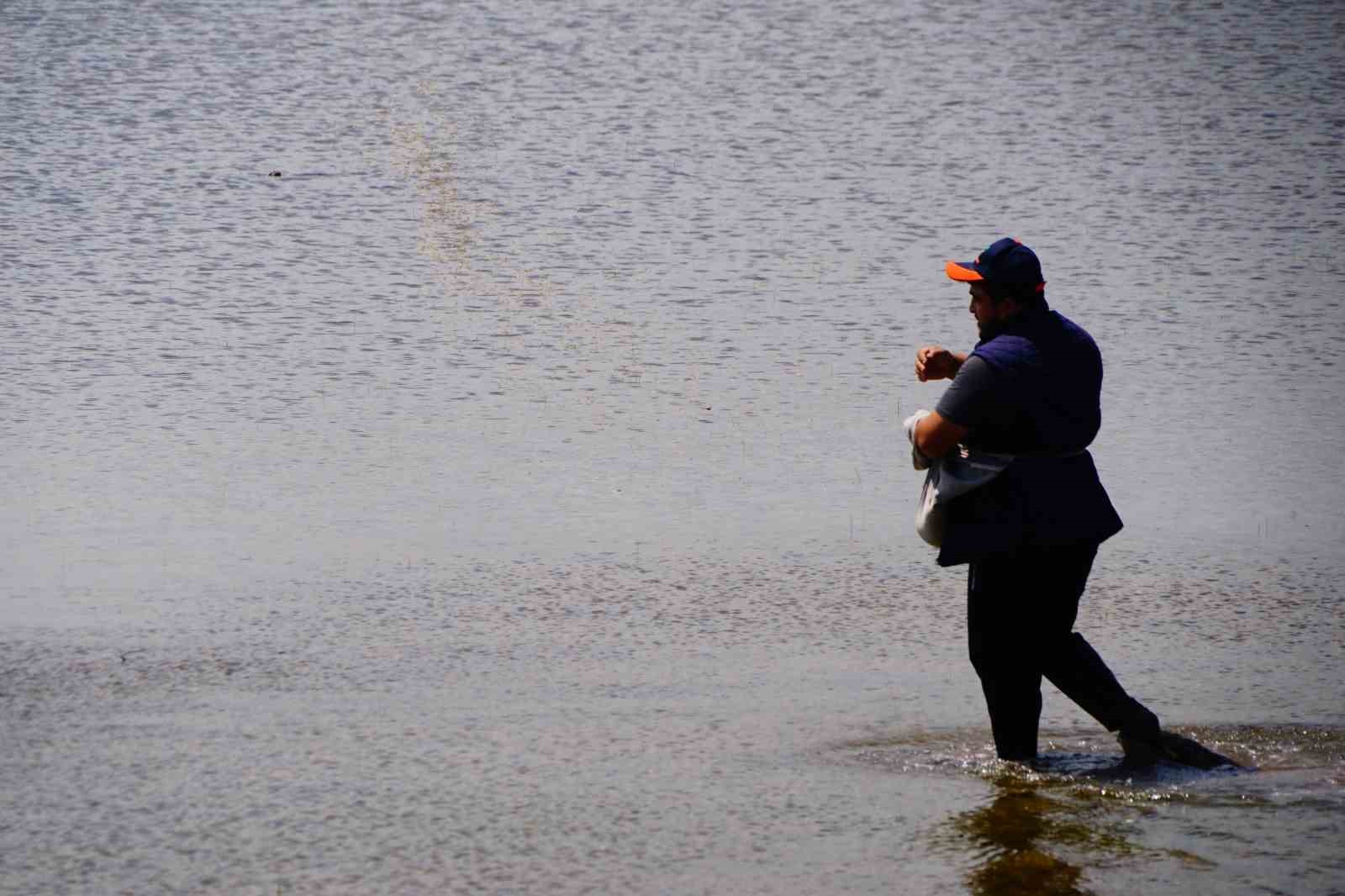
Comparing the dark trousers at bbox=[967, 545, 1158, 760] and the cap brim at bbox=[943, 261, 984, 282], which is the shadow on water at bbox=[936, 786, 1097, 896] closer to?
the dark trousers at bbox=[967, 545, 1158, 760]

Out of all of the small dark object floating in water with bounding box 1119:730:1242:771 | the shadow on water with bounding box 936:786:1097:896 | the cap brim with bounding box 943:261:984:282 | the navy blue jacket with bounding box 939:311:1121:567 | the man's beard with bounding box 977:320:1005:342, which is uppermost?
the cap brim with bounding box 943:261:984:282

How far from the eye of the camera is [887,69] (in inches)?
611

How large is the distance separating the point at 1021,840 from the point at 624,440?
4.06 m

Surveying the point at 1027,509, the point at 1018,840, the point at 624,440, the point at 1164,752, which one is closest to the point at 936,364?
the point at 1027,509

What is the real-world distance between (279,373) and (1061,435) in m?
5.03

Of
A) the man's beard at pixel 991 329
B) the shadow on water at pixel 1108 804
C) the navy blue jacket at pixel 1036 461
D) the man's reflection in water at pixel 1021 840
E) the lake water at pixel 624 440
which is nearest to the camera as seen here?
the man's reflection in water at pixel 1021 840

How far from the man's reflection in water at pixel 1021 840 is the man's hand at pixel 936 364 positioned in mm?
1054

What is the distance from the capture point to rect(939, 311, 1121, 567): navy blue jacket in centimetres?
534

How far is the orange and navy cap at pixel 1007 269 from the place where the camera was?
5.39 meters

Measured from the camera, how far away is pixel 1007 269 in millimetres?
5391

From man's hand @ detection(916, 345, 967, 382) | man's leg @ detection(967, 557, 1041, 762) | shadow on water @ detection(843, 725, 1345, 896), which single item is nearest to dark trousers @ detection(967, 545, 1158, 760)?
man's leg @ detection(967, 557, 1041, 762)

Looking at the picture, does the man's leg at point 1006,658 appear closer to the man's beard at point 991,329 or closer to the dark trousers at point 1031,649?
the dark trousers at point 1031,649

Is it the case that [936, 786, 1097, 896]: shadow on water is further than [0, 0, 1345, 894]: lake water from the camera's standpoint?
No

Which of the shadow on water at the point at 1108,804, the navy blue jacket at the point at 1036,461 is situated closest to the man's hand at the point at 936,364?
the navy blue jacket at the point at 1036,461
